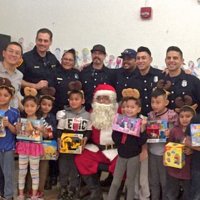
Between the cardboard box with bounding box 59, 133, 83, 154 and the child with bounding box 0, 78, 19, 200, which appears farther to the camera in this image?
the cardboard box with bounding box 59, 133, 83, 154

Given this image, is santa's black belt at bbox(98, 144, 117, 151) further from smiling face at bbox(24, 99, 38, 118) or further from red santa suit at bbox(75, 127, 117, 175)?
smiling face at bbox(24, 99, 38, 118)

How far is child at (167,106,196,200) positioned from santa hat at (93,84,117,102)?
2.73ft

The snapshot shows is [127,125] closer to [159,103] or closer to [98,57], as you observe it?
[159,103]

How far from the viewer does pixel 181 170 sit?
337 cm

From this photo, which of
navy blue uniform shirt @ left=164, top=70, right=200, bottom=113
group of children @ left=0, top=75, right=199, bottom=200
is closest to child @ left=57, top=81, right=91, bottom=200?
group of children @ left=0, top=75, right=199, bottom=200

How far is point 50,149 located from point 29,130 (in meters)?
0.37

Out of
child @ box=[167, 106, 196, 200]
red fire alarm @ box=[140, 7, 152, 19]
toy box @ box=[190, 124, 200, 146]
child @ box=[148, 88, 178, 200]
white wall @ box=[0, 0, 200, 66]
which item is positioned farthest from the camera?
red fire alarm @ box=[140, 7, 152, 19]

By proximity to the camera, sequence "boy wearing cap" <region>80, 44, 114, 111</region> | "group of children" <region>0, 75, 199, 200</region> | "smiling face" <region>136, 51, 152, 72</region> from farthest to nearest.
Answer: "boy wearing cap" <region>80, 44, 114, 111</region> < "smiling face" <region>136, 51, 152, 72</region> < "group of children" <region>0, 75, 199, 200</region>

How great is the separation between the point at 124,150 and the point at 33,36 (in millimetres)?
3716

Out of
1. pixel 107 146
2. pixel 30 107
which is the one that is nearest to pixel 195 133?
pixel 107 146

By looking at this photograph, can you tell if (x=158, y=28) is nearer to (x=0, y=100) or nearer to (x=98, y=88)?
(x=98, y=88)

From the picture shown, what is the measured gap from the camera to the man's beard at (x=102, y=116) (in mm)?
3885

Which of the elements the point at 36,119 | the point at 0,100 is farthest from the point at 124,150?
the point at 0,100

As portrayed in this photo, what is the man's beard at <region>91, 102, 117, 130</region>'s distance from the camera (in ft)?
12.7
